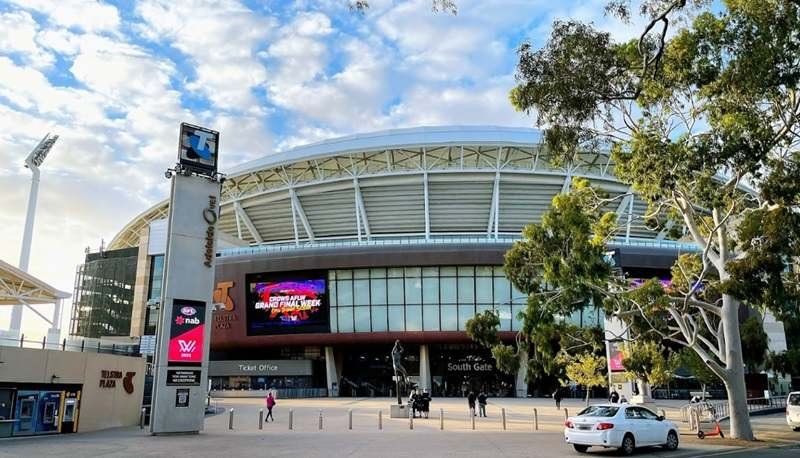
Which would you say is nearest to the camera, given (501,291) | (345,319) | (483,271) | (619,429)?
(619,429)

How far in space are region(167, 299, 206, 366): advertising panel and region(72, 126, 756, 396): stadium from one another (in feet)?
99.1

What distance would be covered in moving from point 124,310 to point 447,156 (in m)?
39.9

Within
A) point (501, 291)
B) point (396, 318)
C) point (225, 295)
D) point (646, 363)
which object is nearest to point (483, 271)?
point (501, 291)

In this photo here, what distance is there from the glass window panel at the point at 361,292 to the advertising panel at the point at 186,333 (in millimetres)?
32586

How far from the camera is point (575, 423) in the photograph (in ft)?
61.2

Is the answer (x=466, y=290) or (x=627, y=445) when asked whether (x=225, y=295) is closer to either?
(x=466, y=290)

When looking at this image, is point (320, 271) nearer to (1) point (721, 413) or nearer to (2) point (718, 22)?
(1) point (721, 413)

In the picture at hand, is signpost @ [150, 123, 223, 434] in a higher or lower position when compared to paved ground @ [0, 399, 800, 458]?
higher

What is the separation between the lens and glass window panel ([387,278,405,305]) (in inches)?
2251

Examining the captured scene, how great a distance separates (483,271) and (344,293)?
12.5m

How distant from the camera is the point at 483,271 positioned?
5653cm

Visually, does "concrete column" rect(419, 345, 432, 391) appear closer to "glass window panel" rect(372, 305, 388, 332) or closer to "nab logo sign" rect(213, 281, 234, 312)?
"glass window panel" rect(372, 305, 388, 332)

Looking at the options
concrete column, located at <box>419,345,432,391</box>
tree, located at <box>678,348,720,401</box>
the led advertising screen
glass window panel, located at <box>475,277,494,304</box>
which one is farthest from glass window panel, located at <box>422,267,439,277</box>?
tree, located at <box>678,348,720,401</box>

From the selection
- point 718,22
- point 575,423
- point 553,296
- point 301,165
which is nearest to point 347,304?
point 301,165
